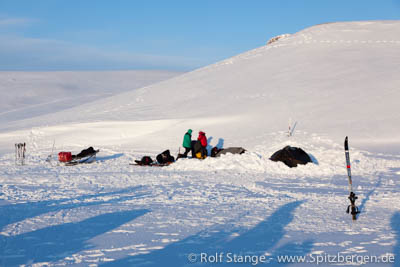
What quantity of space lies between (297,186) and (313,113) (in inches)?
479

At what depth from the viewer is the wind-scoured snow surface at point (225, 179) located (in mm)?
6156

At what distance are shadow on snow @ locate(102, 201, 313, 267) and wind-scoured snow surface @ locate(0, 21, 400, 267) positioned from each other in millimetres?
26

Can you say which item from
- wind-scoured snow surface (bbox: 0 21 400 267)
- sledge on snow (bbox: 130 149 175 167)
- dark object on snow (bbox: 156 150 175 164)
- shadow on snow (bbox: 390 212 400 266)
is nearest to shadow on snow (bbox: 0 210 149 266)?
wind-scoured snow surface (bbox: 0 21 400 267)

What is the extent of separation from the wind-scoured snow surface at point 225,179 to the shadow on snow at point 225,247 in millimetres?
26

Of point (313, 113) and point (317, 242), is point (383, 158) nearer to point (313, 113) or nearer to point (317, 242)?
point (313, 113)

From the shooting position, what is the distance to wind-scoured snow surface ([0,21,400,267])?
616 centimetres

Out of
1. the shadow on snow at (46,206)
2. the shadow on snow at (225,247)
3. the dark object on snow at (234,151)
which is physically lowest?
the shadow on snow at (225,247)

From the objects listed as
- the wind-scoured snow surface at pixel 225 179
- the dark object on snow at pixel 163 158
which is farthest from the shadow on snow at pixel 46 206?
the dark object on snow at pixel 163 158

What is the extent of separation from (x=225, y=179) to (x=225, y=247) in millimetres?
5946

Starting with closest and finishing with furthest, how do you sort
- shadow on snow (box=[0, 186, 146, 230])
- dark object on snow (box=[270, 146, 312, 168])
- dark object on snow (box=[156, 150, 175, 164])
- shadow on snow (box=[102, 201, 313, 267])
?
shadow on snow (box=[102, 201, 313, 267]) → shadow on snow (box=[0, 186, 146, 230]) → dark object on snow (box=[270, 146, 312, 168]) → dark object on snow (box=[156, 150, 175, 164])

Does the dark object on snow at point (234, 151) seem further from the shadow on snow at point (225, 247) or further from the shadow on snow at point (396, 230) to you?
the shadow on snow at point (225, 247)

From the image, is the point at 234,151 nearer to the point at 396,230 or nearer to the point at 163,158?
the point at 163,158

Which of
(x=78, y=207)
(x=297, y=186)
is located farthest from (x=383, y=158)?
(x=78, y=207)

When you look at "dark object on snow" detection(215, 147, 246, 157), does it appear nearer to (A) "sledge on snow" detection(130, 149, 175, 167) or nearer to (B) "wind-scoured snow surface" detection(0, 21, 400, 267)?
(B) "wind-scoured snow surface" detection(0, 21, 400, 267)
